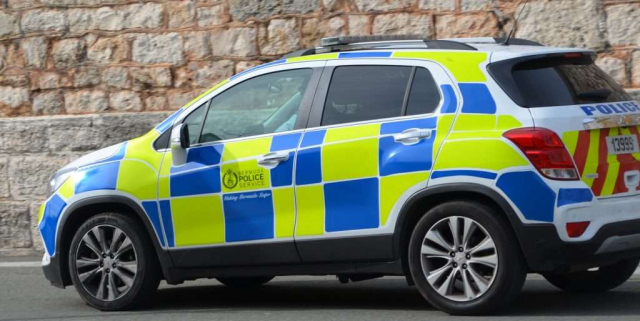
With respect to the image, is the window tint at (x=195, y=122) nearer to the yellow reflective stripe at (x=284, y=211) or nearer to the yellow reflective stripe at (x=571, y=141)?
the yellow reflective stripe at (x=284, y=211)

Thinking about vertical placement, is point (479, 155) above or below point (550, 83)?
below

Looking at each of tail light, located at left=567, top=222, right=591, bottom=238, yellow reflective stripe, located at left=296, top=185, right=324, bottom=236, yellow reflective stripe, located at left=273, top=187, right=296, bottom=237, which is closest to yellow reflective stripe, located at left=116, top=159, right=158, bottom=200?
yellow reflective stripe, located at left=273, top=187, right=296, bottom=237

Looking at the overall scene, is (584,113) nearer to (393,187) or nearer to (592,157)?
(592,157)

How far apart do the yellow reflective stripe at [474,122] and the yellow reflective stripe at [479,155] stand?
93 millimetres

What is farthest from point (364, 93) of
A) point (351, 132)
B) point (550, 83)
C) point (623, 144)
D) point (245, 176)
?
point (623, 144)

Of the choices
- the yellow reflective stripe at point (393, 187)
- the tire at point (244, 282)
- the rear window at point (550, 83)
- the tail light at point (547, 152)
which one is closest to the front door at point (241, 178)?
the yellow reflective stripe at point (393, 187)

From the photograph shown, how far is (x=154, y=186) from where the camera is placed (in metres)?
8.04

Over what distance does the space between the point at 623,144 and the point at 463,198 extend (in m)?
0.98

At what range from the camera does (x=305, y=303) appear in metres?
8.40

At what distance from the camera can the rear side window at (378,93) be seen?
736 centimetres

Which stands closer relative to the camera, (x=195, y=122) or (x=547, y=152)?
(x=547, y=152)

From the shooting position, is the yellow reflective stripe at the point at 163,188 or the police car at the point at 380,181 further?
the yellow reflective stripe at the point at 163,188

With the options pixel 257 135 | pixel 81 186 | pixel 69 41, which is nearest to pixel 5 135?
pixel 69 41

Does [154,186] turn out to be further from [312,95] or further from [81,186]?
[312,95]
